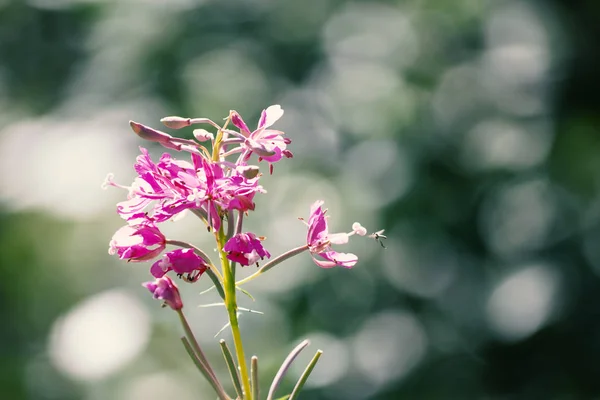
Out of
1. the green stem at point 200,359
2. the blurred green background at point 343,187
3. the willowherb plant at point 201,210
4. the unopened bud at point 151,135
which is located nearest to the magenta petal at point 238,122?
the willowherb plant at point 201,210

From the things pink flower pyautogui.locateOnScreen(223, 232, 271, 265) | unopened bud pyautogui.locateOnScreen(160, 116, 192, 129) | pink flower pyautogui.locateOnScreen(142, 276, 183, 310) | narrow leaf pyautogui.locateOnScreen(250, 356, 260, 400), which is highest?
unopened bud pyautogui.locateOnScreen(160, 116, 192, 129)

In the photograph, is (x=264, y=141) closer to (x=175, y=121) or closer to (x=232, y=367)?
(x=175, y=121)

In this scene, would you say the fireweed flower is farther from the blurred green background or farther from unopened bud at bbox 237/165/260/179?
the blurred green background

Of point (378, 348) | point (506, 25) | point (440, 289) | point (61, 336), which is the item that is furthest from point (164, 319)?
point (506, 25)

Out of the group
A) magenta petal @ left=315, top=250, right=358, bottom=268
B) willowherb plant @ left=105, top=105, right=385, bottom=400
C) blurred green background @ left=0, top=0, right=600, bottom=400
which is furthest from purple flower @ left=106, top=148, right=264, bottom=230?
blurred green background @ left=0, top=0, right=600, bottom=400

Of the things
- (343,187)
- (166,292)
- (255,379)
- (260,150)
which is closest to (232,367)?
(255,379)

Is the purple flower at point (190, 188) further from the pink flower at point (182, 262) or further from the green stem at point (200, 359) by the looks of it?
the green stem at point (200, 359)
